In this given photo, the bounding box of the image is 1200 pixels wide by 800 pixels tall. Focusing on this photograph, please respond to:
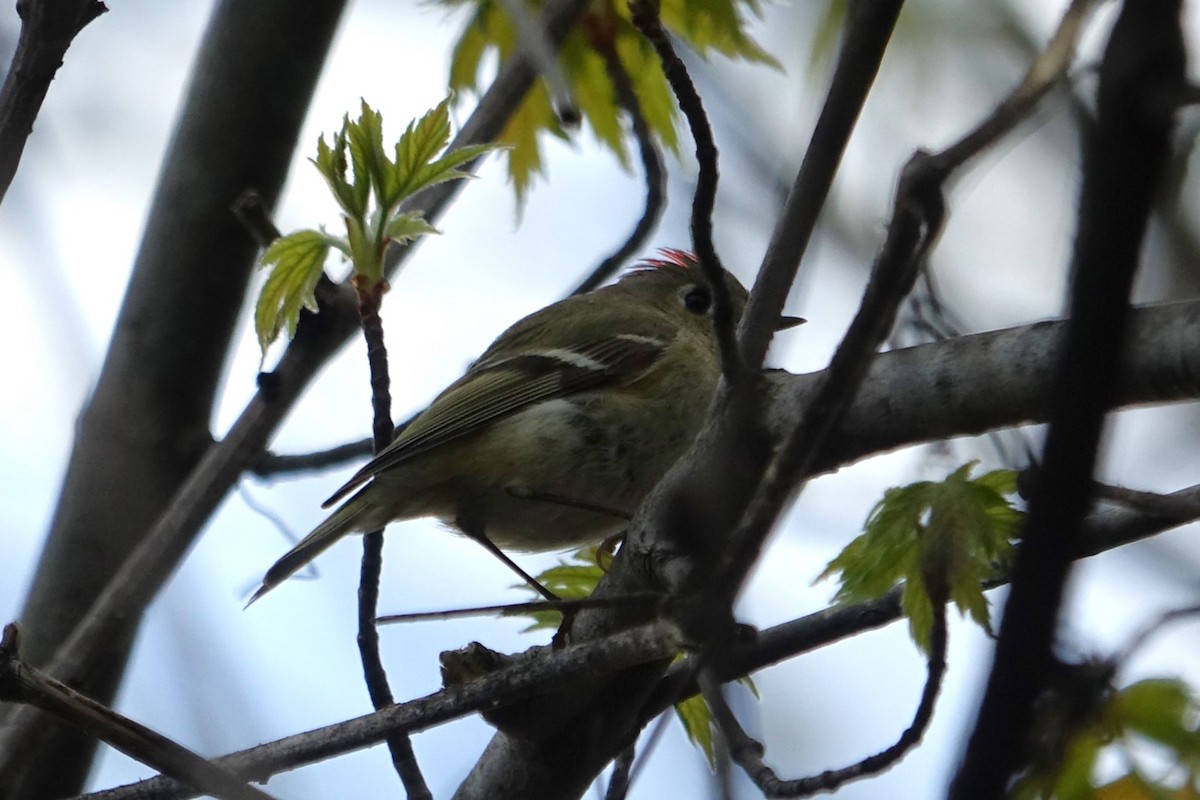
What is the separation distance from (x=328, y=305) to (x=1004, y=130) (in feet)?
6.14

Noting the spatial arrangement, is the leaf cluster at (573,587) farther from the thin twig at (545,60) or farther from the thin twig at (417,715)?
the thin twig at (545,60)

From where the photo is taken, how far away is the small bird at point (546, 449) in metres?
3.32

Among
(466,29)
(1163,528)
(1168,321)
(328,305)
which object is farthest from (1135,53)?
(466,29)

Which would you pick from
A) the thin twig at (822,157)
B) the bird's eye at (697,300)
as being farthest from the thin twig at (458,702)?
the bird's eye at (697,300)

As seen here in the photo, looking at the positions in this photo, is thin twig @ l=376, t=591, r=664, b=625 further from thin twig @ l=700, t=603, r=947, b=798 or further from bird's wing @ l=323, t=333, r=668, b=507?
bird's wing @ l=323, t=333, r=668, b=507

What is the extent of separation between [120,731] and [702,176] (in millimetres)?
997

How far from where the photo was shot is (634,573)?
6.50ft

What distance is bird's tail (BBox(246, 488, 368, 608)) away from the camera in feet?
10.1

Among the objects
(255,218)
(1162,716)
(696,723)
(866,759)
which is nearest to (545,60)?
(866,759)

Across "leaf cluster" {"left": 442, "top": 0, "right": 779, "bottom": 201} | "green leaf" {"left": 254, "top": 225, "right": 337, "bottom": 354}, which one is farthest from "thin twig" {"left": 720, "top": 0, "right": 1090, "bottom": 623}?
"leaf cluster" {"left": 442, "top": 0, "right": 779, "bottom": 201}

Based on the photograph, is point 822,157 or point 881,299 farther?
point 822,157

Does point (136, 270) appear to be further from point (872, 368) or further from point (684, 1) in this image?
point (872, 368)

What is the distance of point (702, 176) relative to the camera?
1540 mm

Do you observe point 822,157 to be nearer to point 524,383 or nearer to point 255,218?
point 255,218
